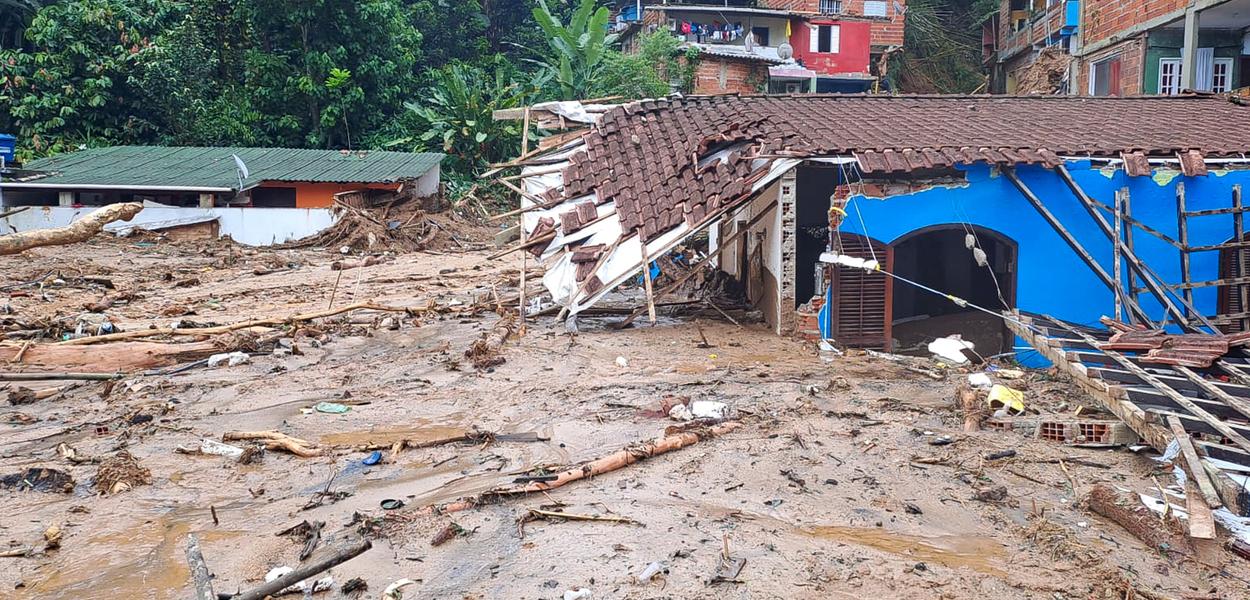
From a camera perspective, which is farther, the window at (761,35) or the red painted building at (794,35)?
the window at (761,35)

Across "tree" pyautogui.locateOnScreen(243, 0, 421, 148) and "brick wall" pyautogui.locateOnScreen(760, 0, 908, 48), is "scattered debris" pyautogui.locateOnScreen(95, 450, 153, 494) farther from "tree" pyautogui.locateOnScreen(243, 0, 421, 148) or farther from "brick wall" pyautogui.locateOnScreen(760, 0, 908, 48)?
"brick wall" pyautogui.locateOnScreen(760, 0, 908, 48)

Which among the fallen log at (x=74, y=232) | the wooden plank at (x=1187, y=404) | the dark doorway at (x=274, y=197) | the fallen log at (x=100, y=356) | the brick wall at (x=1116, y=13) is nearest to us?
the wooden plank at (x=1187, y=404)

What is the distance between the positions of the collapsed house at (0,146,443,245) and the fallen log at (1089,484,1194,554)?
20725 millimetres

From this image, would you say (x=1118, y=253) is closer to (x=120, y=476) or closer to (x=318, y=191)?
(x=120, y=476)

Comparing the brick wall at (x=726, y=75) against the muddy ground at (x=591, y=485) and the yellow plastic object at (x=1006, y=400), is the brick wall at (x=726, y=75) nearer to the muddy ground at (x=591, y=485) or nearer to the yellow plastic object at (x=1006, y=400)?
the muddy ground at (x=591, y=485)

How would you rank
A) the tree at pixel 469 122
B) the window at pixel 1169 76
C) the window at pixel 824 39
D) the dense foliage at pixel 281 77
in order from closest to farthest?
1. the window at pixel 1169 76
2. the dense foliage at pixel 281 77
3. the tree at pixel 469 122
4. the window at pixel 824 39

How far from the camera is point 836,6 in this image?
126 ft

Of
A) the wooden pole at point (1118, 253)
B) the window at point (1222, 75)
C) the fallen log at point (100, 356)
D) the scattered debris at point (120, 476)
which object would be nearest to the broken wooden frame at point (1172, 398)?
the wooden pole at point (1118, 253)

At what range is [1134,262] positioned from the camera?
1216cm

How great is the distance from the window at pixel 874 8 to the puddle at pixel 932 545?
35074 millimetres

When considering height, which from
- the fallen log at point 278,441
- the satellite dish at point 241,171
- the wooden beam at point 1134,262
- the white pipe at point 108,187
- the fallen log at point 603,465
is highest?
the satellite dish at point 241,171

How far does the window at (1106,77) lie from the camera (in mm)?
23297

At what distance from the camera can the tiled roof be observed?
12.3 m

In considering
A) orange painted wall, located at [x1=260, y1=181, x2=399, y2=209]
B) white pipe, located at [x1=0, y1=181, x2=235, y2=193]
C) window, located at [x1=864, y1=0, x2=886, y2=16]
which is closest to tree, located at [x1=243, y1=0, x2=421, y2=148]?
orange painted wall, located at [x1=260, y1=181, x2=399, y2=209]
